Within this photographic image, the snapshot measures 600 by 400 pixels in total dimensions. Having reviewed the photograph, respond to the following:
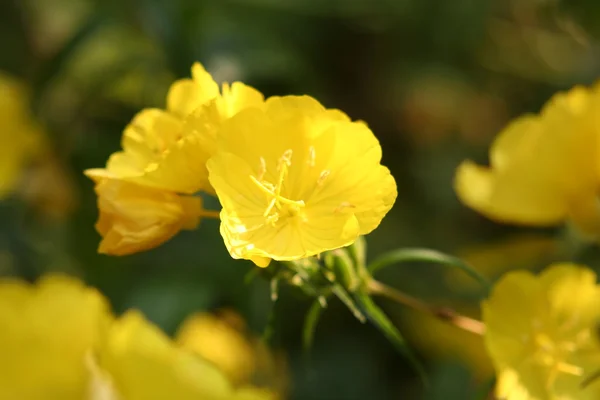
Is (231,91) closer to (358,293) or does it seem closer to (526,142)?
(358,293)

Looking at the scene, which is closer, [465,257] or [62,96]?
[465,257]

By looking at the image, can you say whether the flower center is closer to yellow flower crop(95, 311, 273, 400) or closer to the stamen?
the stamen

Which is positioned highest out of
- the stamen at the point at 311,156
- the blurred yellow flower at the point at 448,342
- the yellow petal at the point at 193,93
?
the yellow petal at the point at 193,93

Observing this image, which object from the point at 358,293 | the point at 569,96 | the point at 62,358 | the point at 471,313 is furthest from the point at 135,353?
the point at 471,313

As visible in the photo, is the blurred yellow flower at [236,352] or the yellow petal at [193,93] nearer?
the yellow petal at [193,93]

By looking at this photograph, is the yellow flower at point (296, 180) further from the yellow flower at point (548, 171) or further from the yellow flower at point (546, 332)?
the yellow flower at point (548, 171)

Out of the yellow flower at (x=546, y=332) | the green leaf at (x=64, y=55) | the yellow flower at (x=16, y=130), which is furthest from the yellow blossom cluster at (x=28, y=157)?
the yellow flower at (x=546, y=332)

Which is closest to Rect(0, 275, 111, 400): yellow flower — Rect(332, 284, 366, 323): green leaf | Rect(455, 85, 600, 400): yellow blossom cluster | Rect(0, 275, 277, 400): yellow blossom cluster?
Rect(0, 275, 277, 400): yellow blossom cluster
